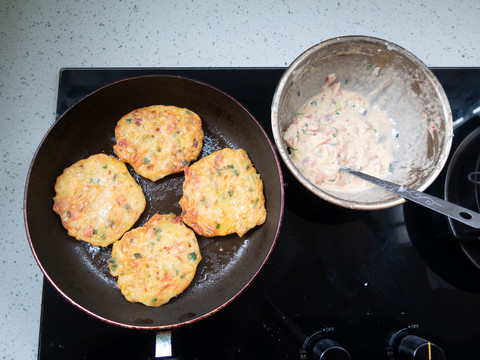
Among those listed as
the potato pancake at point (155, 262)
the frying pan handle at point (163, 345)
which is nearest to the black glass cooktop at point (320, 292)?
the frying pan handle at point (163, 345)

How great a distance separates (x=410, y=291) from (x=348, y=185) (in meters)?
0.41

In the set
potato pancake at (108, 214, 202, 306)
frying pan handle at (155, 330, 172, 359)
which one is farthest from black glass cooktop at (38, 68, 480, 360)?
potato pancake at (108, 214, 202, 306)

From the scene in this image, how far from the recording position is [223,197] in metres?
1.17

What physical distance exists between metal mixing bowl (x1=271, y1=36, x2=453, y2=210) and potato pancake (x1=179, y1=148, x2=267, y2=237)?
0.59 ft

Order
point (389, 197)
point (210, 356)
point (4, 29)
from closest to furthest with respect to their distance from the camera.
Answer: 1. point (389, 197)
2. point (210, 356)
3. point (4, 29)

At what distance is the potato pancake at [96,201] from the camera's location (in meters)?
1.15

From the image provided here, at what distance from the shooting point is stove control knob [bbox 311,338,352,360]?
1.09 m

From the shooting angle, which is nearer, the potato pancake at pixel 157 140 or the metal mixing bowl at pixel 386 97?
the metal mixing bowl at pixel 386 97

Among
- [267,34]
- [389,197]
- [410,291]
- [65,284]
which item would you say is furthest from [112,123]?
[410,291]

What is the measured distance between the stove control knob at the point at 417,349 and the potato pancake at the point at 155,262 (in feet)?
2.13

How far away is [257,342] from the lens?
1.18 m

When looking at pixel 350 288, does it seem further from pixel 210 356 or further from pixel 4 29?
pixel 4 29

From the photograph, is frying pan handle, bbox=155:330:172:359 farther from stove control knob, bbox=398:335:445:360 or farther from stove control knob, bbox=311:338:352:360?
stove control knob, bbox=398:335:445:360

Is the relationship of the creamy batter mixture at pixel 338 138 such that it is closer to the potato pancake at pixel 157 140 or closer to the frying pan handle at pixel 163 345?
the potato pancake at pixel 157 140
